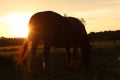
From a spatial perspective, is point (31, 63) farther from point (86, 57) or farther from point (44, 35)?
point (86, 57)

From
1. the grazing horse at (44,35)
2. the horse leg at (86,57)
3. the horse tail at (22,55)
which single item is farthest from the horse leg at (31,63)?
the horse leg at (86,57)

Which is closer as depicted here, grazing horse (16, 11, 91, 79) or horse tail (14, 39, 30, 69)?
grazing horse (16, 11, 91, 79)

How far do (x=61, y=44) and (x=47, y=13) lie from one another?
6.68 feet

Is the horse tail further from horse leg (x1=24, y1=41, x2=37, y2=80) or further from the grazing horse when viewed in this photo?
horse leg (x1=24, y1=41, x2=37, y2=80)

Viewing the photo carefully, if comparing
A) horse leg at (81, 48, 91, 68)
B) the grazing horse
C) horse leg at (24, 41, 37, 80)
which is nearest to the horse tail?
the grazing horse

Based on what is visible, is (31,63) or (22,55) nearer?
(31,63)

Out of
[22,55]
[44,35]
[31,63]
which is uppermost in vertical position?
[44,35]

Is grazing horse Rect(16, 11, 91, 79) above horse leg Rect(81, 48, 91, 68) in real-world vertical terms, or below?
above

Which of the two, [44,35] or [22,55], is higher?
[44,35]

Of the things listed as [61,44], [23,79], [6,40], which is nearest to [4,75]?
[23,79]

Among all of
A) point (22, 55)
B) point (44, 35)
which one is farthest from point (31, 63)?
point (44, 35)

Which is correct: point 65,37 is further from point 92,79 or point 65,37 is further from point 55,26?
point 92,79

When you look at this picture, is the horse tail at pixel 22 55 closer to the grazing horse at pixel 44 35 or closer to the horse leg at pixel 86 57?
the grazing horse at pixel 44 35

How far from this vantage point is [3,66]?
15602 mm
